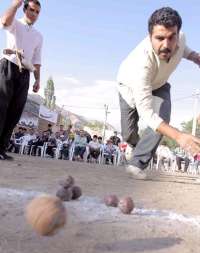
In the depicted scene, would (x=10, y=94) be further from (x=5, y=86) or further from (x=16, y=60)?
(x=16, y=60)

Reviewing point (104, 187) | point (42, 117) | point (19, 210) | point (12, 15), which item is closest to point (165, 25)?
point (104, 187)

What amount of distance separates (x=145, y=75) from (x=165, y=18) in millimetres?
525

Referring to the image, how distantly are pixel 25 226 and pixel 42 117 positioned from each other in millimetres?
29020

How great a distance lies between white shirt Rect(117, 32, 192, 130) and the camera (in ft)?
12.3

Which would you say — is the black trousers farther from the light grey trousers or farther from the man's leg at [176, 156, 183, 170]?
the man's leg at [176, 156, 183, 170]

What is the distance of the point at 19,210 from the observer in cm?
287

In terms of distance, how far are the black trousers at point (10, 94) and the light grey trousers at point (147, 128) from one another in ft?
5.16

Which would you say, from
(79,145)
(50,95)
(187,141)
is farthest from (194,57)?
(50,95)

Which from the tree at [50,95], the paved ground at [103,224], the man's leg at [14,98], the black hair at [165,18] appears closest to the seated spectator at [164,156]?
the man's leg at [14,98]

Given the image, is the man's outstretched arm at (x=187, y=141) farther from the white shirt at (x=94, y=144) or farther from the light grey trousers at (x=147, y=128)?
the white shirt at (x=94, y=144)

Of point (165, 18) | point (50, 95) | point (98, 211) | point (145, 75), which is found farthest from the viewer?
point (50, 95)

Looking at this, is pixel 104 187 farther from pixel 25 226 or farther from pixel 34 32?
pixel 34 32

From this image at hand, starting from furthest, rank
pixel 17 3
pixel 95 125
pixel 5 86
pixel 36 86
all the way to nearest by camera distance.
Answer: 1. pixel 95 125
2. pixel 36 86
3. pixel 5 86
4. pixel 17 3

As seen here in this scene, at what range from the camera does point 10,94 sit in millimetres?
6203
